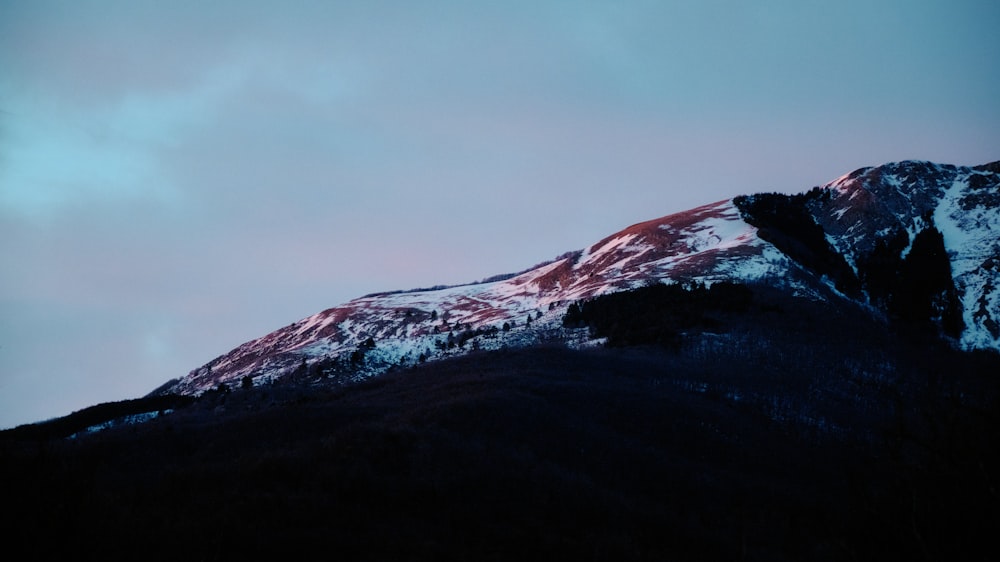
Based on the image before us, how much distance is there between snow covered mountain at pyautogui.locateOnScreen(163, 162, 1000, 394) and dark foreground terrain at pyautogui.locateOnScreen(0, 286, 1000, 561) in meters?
23.6

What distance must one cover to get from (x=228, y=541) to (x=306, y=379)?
44.5 metres

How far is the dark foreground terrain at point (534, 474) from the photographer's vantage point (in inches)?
356

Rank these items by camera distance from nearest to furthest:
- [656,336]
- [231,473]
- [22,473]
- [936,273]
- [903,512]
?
[903,512]
[22,473]
[231,473]
[656,336]
[936,273]

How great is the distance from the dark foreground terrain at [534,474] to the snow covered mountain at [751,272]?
23.6 m

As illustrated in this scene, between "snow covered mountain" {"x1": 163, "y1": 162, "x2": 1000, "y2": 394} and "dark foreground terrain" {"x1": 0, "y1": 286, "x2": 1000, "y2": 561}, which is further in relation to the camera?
"snow covered mountain" {"x1": 163, "y1": 162, "x2": 1000, "y2": 394}

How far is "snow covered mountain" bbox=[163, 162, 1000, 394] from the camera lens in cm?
7306

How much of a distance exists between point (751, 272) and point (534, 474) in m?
61.5

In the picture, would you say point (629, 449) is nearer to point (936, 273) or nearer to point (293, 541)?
point (293, 541)

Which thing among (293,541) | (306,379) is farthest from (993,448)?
(306,379)

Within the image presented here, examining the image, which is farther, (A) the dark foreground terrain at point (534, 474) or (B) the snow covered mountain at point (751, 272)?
(B) the snow covered mountain at point (751, 272)

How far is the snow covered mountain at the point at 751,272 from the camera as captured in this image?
2876 inches

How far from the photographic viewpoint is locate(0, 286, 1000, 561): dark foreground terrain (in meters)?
9.04

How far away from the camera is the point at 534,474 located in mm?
20828

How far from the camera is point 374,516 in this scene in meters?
16.4
